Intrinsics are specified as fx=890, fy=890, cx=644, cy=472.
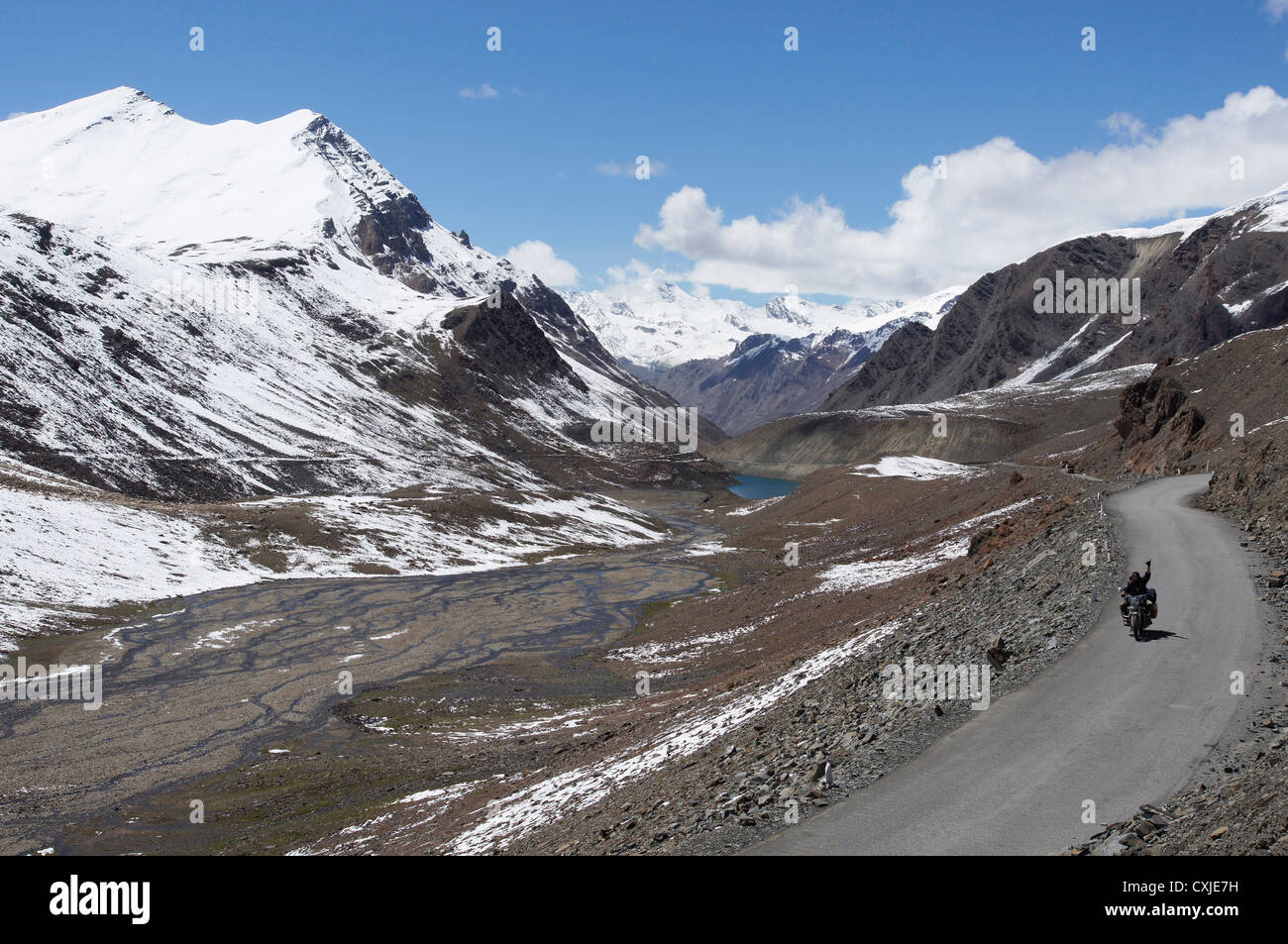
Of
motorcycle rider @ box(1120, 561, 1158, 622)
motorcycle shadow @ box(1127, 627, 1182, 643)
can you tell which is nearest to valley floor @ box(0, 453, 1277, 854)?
motorcycle rider @ box(1120, 561, 1158, 622)

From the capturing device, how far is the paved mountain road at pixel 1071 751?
15.0m

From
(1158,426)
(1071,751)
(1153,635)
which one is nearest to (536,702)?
(1153,635)

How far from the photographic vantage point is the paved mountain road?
49.1 feet

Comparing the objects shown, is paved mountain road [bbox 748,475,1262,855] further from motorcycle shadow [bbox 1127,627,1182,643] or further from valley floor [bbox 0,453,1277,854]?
valley floor [bbox 0,453,1277,854]

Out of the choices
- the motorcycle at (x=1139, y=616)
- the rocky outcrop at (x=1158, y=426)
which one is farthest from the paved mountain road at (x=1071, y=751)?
the rocky outcrop at (x=1158, y=426)

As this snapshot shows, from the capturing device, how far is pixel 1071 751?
17.6m

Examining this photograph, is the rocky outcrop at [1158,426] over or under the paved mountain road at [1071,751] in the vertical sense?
over

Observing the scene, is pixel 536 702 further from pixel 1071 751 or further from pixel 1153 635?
pixel 1071 751

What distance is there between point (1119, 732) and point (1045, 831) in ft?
15.7

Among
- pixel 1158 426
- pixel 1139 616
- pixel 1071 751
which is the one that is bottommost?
pixel 1071 751

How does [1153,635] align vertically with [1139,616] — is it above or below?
below

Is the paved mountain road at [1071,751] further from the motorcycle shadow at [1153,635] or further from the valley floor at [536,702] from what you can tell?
the valley floor at [536,702]
